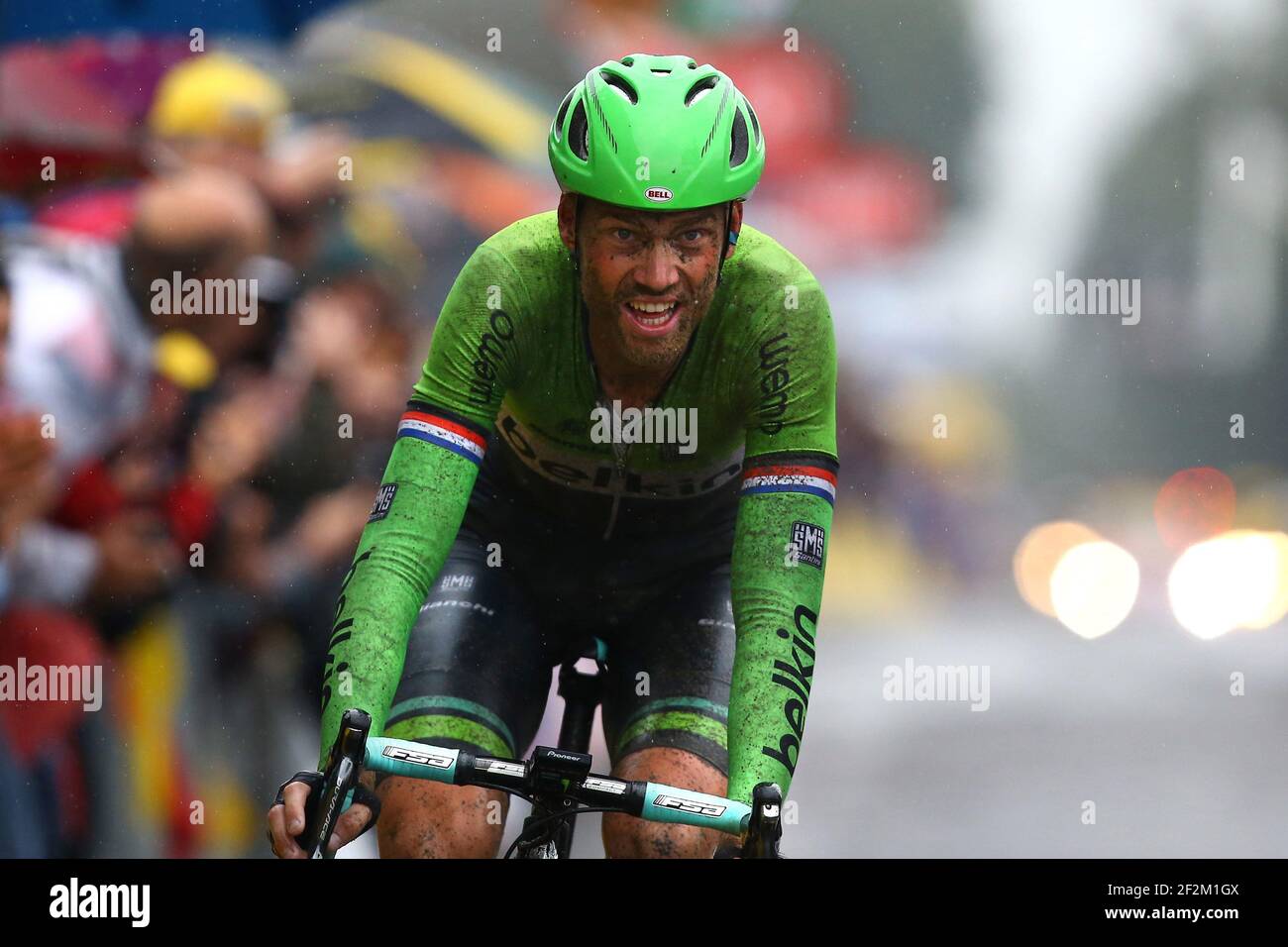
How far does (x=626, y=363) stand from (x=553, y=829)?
1.06m

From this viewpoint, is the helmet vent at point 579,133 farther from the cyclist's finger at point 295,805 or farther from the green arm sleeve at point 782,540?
the cyclist's finger at point 295,805

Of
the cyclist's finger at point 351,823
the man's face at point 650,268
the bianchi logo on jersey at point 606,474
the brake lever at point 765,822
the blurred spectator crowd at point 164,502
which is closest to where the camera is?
the brake lever at point 765,822

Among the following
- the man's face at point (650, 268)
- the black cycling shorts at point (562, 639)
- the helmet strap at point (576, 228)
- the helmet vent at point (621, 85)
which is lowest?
the black cycling shorts at point (562, 639)

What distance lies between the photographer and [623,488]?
13.6 feet

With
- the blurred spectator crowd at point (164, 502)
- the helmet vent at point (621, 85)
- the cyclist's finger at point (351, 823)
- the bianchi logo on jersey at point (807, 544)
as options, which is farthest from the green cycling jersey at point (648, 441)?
the blurred spectator crowd at point (164, 502)

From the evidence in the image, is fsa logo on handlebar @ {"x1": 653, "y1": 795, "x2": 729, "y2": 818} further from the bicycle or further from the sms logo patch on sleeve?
the sms logo patch on sleeve

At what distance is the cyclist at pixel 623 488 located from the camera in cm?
350

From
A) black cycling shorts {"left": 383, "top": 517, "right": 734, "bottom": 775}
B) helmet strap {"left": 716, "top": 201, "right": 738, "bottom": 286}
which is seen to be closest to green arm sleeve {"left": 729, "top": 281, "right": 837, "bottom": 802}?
helmet strap {"left": 716, "top": 201, "right": 738, "bottom": 286}

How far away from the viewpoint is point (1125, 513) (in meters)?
8.45

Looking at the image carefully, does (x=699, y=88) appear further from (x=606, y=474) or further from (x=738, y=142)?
(x=606, y=474)

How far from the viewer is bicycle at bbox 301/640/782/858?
2.99 meters

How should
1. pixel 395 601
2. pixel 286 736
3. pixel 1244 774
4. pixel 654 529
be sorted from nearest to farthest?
pixel 395 601 < pixel 654 529 < pixel 286 736 < pixel 1244 774
